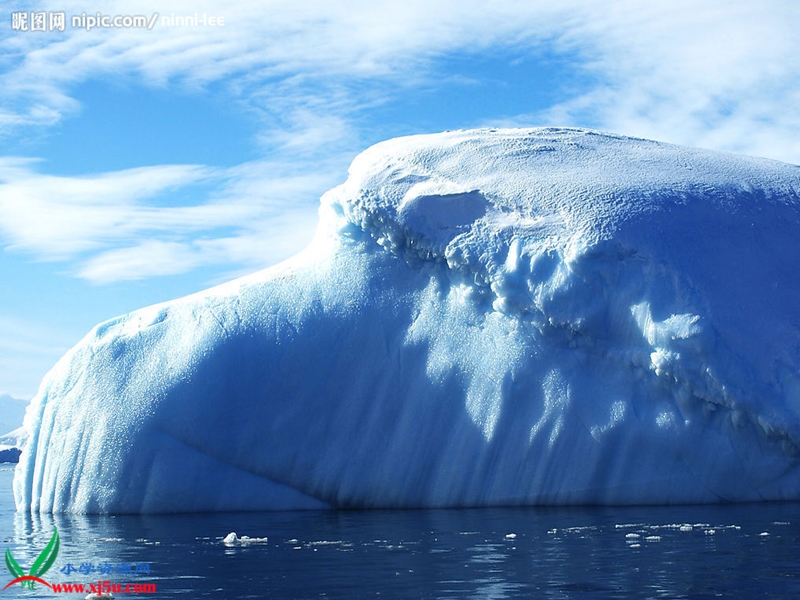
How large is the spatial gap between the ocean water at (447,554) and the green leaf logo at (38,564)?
89mm

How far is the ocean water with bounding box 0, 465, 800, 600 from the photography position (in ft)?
25.2

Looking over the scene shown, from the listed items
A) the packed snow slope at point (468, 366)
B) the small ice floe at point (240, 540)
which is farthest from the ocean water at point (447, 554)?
the packed snow slope at point (468, 366)

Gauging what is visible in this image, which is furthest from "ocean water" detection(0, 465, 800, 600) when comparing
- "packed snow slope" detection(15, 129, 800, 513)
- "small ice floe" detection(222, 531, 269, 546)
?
"packed snow slope" detection(15, 129, 800, 513)

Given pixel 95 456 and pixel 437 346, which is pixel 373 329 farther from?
pixel 95 456

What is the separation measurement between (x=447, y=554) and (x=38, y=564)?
12.2ft

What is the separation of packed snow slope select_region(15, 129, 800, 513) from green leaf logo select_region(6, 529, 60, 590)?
5054mm

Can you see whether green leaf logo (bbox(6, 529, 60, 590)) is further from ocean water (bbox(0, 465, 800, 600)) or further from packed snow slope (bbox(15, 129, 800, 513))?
packed snow slope (bbox(15, 129, 800, 513))

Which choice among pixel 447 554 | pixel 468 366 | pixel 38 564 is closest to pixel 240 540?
pixel 38 564

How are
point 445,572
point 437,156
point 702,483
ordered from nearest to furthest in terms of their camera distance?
point 445,572, point 702,483, point 437,156

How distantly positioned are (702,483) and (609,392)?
1745mm

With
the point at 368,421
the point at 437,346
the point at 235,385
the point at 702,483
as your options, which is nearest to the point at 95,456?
the point at 235,385

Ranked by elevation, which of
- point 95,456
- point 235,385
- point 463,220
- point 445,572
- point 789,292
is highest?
point 463,220

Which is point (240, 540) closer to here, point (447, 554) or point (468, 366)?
point (447, 554)

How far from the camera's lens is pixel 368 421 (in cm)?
1510
